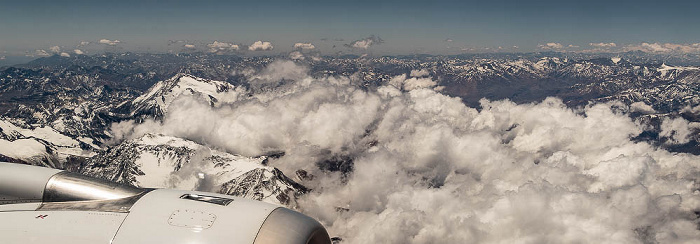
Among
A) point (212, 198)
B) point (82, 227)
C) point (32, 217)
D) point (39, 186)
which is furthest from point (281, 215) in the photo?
point (39, 186)

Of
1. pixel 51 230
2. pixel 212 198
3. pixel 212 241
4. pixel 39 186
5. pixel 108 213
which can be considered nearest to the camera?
pixel 212 241

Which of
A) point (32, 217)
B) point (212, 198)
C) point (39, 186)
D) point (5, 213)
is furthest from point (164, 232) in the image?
point (39, 186)

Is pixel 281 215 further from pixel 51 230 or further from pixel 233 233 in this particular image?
pixel 51 230

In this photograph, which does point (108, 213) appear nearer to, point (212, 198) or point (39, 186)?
point (212, 198)

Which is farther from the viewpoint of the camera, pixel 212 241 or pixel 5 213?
pixel 5 213

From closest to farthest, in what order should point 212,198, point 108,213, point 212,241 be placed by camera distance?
point 212,241, point 108,213, point 212,198

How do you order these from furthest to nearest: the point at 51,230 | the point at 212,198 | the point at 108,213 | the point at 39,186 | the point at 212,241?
the point at 39,186
the point at 212,198
the point at 108,213
the point at 51,230
the point at 212,241
